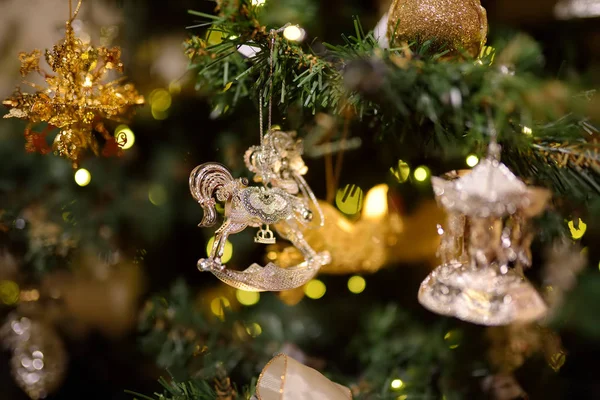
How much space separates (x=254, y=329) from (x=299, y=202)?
34cm

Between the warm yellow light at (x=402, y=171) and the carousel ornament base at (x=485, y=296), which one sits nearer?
the carousel ornament base at (x=485, y=296)

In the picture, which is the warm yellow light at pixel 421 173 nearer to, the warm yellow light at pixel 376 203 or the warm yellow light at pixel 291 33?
the warm yellow light at pixel 376 203

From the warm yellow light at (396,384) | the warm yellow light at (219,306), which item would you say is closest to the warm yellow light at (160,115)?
the warm yellow light at (219,306)

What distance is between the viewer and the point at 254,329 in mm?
815

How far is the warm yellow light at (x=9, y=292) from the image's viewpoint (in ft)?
3.20

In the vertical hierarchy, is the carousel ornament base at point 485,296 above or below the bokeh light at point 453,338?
above

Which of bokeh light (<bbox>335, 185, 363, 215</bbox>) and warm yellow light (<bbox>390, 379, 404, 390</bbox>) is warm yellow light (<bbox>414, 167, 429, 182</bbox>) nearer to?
bokeh light (<bbox>335, 185, 363, 215</bbox>)

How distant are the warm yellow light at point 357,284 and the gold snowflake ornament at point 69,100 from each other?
448mm

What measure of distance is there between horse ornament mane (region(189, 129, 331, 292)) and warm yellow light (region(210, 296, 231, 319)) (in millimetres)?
314

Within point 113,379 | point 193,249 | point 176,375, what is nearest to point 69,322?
point 113,379

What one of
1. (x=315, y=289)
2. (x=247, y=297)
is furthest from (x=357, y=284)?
(x=247, y=297)

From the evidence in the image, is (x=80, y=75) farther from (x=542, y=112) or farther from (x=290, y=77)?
(x=542, y=112)

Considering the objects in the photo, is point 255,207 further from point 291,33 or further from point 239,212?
point 291,33

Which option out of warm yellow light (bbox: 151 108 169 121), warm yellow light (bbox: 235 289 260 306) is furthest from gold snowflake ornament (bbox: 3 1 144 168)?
warm yellow light (bbox: 235 289 260 306)
